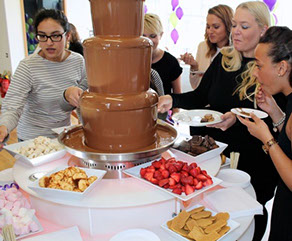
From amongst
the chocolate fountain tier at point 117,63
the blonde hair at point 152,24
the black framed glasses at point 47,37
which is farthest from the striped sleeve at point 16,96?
the blonde hair at point 152,24

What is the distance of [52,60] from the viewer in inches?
93.2

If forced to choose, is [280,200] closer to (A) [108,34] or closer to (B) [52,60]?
(A) [108,34]

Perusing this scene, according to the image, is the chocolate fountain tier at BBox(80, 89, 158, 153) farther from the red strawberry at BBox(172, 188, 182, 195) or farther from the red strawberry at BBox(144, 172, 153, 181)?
the red strawberry at BBox(172, 188, 182, 195)

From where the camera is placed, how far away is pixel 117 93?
146 centimetres

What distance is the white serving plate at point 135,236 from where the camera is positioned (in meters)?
1.22

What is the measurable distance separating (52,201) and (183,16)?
5.14 meters

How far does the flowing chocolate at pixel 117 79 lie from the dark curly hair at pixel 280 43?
2.27 ft

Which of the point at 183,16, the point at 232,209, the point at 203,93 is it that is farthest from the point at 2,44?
the point at 232,209

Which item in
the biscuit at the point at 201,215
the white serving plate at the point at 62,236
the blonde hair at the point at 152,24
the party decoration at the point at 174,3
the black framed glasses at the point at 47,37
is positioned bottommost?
the white serving plate at the point at 62,236

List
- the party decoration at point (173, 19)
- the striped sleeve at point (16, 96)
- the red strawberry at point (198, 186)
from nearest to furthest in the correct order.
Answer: the red strawberry at point (198, 186)
the striped sleeve at point (16, 96)
the party decoration at point (173, 19)

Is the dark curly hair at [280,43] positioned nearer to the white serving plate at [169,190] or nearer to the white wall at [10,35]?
the white serving plate at [169,190]

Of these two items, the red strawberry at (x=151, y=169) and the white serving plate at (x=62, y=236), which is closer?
the white serving plate at (x=62, y=236)

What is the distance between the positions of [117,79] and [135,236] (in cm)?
70

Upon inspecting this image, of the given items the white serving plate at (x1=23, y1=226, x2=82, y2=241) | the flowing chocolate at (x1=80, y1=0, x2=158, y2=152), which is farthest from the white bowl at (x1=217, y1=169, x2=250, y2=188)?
the white serving plate at (x1=23, y1=226, x2=82, y2=241)
